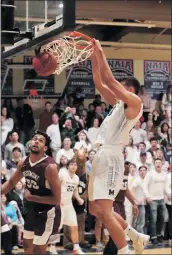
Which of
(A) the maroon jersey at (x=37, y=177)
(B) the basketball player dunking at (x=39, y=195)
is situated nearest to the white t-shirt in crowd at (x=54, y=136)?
(B) the basketball player dunking at (x=39, y=195)

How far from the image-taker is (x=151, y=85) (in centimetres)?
1764

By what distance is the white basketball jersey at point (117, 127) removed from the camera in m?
5.93

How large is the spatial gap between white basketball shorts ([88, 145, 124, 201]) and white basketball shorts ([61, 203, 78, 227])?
4.43 m

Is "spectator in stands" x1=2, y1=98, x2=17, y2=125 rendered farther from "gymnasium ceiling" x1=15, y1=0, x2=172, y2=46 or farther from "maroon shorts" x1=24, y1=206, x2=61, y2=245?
"maroon shorts" x1=24, y1=206, x2=61, y2=245

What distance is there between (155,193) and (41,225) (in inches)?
209

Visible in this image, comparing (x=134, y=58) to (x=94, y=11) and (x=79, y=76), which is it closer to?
(x=79, y=76)

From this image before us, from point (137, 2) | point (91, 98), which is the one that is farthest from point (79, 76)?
point (137, 2)

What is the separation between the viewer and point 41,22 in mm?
6305

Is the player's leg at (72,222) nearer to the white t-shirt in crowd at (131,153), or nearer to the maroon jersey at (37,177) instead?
the white t-shirt in crowd at (131,153)

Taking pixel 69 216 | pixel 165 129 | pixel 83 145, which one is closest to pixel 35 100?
pixel 165 129

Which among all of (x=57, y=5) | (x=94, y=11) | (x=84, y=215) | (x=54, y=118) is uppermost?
(x=94, y=11)

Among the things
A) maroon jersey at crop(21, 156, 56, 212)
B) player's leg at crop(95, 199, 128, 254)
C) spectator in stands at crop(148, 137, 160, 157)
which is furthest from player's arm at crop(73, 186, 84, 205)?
player's leg at crop(95, 199, 128, 254)

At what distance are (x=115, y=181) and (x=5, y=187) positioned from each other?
1.48 m

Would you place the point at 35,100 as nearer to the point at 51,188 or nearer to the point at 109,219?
the point at 51,188
